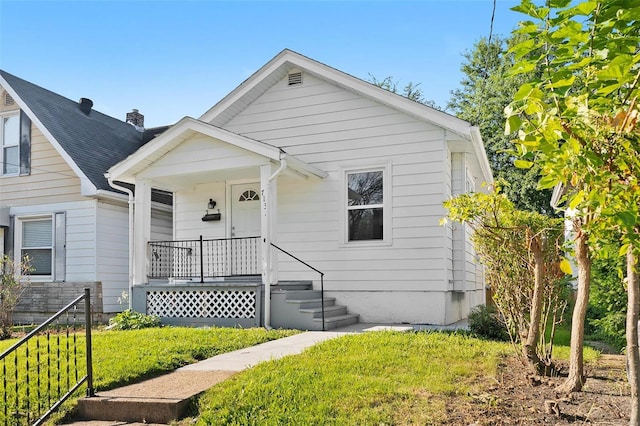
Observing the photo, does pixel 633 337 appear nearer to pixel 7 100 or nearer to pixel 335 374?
pixel 335 374

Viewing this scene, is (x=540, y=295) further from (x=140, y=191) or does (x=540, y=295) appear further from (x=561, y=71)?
(x=140, y=191)

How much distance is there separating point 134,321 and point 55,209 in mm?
5382

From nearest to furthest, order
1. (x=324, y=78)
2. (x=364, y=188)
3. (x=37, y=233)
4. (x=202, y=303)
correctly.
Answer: (x=202, y=303)
(x=364, y=188)
(x=324, y=78)
(x=37, y=233)

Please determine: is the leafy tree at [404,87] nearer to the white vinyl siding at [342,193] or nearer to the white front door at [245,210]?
the white vinyl siding at [342,193]

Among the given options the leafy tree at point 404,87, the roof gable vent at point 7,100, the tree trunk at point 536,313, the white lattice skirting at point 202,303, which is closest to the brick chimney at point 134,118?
the roof gable vent at point 7,100

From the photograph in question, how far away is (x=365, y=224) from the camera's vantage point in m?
11.3

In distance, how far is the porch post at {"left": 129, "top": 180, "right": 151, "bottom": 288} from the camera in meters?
11.2

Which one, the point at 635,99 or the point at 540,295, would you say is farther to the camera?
the point at 540,295

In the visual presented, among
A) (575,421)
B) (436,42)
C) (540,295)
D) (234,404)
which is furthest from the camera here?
(436,42)

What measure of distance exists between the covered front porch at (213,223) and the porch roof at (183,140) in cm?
2

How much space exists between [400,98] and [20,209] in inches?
420

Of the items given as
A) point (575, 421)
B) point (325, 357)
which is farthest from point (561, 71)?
point (325, 357)

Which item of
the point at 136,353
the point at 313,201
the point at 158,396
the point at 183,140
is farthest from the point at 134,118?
the point at 158,396

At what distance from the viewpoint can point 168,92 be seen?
41.7ft
